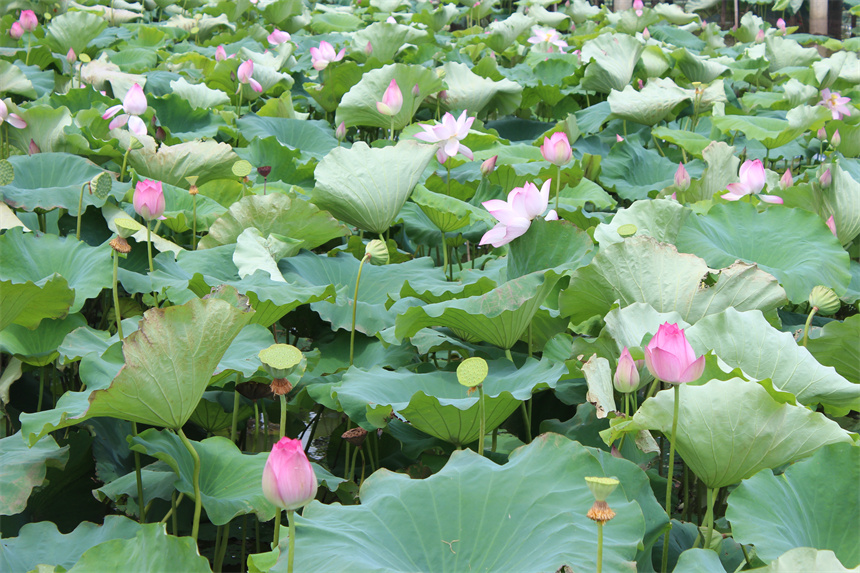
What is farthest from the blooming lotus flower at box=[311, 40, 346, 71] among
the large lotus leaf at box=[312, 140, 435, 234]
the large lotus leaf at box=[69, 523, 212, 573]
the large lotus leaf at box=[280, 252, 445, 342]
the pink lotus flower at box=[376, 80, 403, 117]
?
the large lotus leaf at box=[69, 523, 212, 573]

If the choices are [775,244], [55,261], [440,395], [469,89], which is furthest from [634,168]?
[55,261]

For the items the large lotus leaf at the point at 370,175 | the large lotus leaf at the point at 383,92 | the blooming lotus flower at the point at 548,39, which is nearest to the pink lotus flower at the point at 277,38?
the blooming lotus flower at the point at 548,39

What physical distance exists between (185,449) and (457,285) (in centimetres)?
56

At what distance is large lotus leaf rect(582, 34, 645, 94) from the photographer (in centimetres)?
284

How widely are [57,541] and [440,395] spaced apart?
1.83ft

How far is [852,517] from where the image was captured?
2.81ft

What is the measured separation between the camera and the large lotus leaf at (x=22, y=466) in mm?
1005

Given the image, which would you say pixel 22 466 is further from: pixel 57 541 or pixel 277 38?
pixel 277 38

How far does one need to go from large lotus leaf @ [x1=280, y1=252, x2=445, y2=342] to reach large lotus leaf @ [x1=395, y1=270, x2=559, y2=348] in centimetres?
16

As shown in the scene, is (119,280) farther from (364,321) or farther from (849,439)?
(849,439)

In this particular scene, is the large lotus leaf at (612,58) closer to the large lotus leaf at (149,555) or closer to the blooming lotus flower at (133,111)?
the blooming lotus flower at (133,111)

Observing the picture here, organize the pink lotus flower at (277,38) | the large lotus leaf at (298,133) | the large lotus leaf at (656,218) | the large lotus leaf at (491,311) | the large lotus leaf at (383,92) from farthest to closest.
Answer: the pink lotus flower at (277,38) → the large lotus leaf at (298,133) → the large lotus leaf at (383,92) → the large lotus leaf at (656,218) → the large lotus leaf at (491,311)

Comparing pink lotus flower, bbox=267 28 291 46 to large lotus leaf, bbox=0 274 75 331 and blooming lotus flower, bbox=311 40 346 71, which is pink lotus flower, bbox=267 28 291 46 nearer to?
blooming lotus flower, bbox=311 40 346 71

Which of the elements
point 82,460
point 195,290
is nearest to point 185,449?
point 82,460
